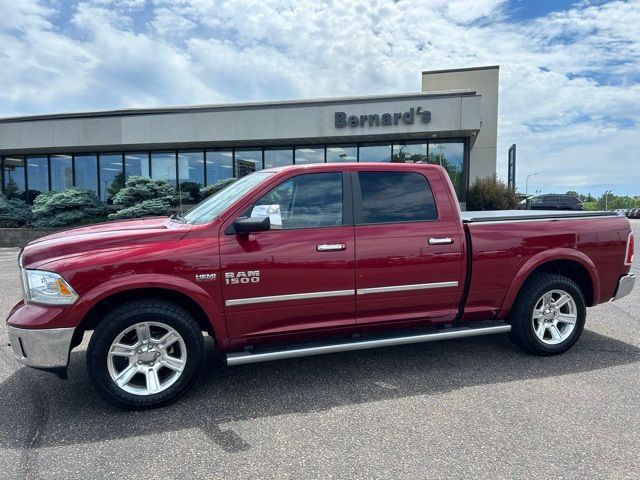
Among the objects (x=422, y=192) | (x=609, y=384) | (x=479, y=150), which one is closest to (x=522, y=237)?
(x=422, y=192)

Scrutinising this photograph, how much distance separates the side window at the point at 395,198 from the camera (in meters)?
4.10

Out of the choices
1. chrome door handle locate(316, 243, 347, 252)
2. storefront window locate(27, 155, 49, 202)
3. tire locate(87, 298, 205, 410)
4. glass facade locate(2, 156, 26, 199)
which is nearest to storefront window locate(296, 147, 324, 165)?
storefront window locate(27, 155, 49, 202)

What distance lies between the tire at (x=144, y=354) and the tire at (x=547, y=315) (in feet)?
10.3

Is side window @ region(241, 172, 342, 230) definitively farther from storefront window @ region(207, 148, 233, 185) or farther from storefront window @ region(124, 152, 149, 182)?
storefront window @ region(124, 152, 149, 182)

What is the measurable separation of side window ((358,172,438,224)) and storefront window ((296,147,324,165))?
14.6m

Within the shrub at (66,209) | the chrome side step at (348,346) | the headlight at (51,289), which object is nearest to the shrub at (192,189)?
the shrub at (66,209)

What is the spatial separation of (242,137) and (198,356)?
15.1 metres

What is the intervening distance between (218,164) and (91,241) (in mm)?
16486

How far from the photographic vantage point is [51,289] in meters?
3.28

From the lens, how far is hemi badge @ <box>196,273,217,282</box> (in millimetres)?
3523

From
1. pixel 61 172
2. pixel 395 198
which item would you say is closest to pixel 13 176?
pixel 61 172

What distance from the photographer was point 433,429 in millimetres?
3160

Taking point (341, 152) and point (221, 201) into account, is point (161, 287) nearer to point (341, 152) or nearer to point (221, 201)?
point (221, 201)

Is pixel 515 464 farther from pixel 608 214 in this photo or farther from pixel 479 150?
pixel 479 150
